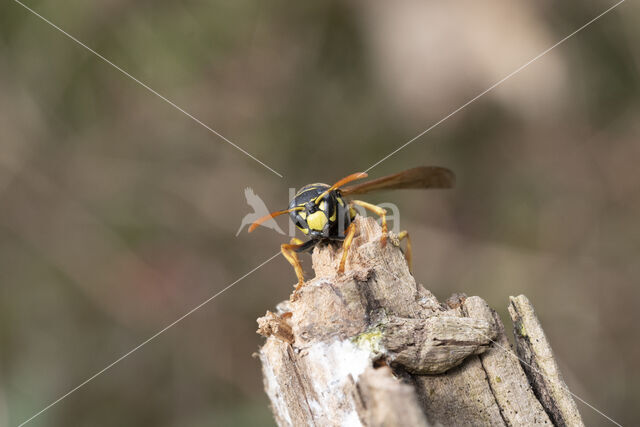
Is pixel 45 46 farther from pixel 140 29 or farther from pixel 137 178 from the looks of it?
pixel 137 178

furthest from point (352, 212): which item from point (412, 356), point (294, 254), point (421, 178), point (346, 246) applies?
point (412, 356)

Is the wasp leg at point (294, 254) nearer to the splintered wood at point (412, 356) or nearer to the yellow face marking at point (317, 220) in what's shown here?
the yellow face marking at point (317, 220)

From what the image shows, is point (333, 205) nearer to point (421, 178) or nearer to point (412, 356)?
point (421, 178)

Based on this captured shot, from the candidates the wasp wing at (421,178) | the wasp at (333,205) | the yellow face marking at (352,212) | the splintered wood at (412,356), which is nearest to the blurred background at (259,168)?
the yellow face marking at (352,212)

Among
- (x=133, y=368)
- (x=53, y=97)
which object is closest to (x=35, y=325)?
(x=133, y=368)

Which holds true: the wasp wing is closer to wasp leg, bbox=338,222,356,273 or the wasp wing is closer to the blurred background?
wasp leg, bbox=338,222,356,273
